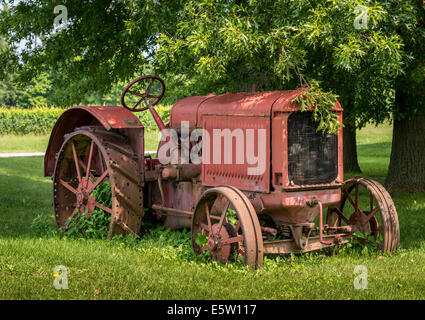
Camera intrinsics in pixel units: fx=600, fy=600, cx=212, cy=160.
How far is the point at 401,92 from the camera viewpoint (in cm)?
1118

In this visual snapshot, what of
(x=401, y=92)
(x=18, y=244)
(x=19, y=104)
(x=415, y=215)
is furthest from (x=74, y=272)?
(x=19, y=104)

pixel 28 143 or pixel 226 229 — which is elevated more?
pixel 226 229

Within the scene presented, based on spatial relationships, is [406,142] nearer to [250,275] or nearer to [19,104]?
[250,275]

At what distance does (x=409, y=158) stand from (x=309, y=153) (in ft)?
21.1

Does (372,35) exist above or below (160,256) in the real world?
above

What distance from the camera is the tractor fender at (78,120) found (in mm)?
6949

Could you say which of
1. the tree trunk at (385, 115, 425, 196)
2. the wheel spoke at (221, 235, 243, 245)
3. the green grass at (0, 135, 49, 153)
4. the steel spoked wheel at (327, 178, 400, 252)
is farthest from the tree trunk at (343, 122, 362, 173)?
the green grass at (0, 135, 49, 153)

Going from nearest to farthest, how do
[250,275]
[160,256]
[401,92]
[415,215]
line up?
[250,275]
[160,256]
[415,215]
[401,92]

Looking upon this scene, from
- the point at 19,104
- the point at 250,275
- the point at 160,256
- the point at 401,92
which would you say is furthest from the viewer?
the point at 19,104

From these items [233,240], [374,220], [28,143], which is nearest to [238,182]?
[233,240]

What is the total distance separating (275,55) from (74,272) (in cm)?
318

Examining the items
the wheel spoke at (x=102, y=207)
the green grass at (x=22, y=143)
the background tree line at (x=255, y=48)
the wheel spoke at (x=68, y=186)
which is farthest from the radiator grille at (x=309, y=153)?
the green grass at (x=22, y=143)

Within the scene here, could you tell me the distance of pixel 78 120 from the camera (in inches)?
308

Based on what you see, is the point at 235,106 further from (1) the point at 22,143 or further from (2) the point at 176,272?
(1) the point at 22,143
